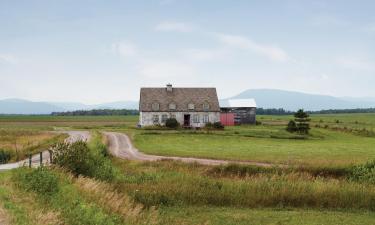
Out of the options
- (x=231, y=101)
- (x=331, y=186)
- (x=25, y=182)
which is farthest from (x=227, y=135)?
(x=25, y=182)

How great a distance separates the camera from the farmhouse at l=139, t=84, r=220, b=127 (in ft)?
288

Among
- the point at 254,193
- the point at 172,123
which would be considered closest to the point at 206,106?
the point at 172,123

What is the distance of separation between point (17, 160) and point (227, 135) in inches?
1318

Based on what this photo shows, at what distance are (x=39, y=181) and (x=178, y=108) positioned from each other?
214ft

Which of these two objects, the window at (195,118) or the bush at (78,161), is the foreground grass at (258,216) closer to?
the bush at (78,161)

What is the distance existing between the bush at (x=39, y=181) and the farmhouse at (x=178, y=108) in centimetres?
6215

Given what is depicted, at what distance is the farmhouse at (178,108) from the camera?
87.9 metres

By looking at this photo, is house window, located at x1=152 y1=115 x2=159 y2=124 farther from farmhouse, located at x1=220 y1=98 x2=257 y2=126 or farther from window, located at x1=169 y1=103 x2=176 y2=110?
farmhouse, located at x1=220 y1=98 x2=257 y2=126

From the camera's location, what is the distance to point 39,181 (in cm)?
2331

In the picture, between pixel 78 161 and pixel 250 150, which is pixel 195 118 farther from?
pixel 78 161

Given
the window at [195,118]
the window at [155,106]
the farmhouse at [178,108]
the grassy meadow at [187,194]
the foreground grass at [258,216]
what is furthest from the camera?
the window at [195,118]

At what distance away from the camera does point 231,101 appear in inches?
3949

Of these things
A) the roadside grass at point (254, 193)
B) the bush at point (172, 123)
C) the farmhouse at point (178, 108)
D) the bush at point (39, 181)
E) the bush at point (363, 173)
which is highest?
the farmhouse at point (178, 108)

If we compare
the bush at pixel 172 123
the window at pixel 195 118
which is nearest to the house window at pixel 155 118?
the bush at pixel 172 123
